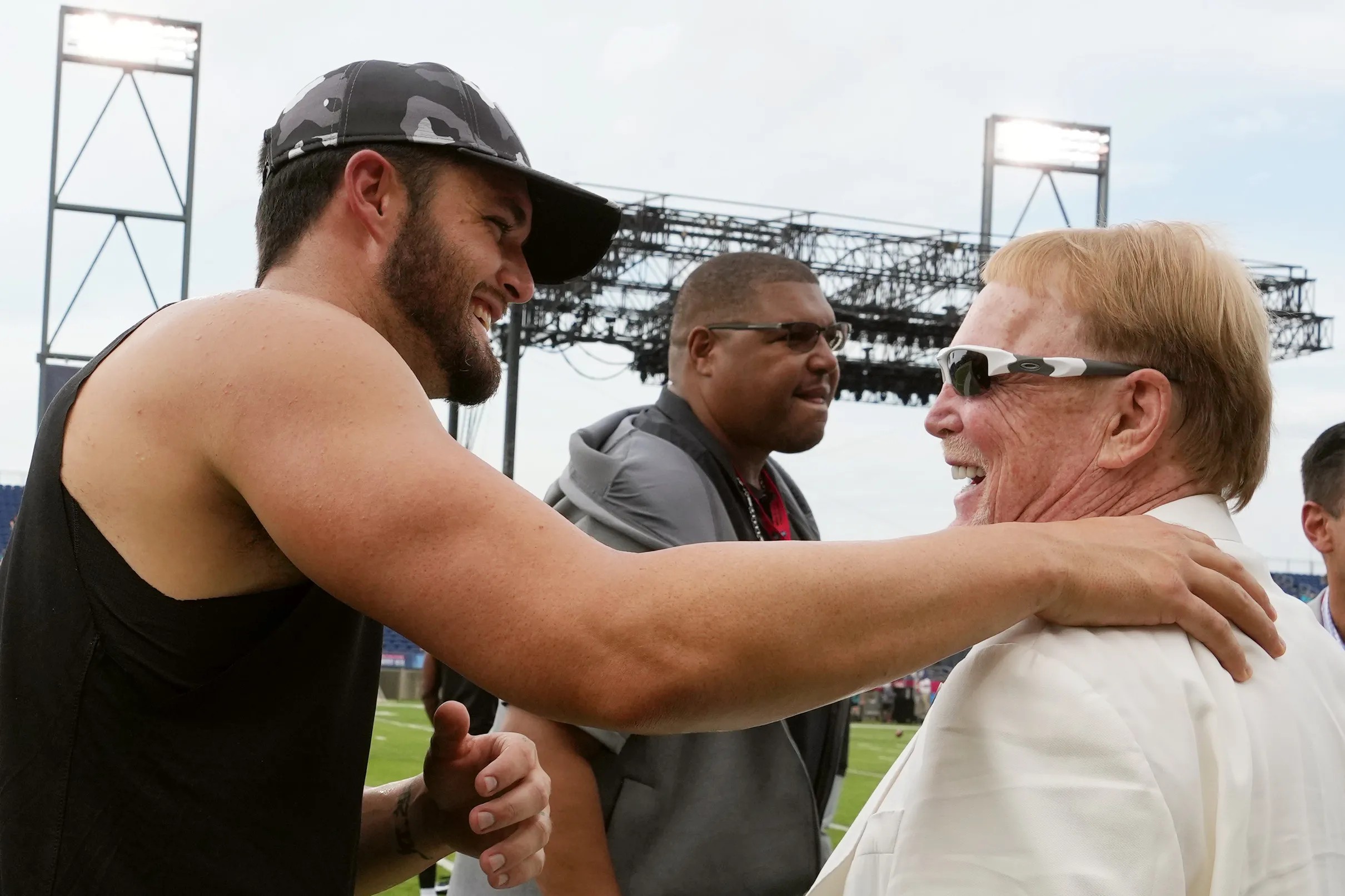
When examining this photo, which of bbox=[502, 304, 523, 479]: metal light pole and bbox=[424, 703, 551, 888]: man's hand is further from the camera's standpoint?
bbox=[502, 304, 523, 479]: metal light pole

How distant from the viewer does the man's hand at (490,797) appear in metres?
2.12

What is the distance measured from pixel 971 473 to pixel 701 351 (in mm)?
1811

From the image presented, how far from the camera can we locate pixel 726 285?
13.4 ft

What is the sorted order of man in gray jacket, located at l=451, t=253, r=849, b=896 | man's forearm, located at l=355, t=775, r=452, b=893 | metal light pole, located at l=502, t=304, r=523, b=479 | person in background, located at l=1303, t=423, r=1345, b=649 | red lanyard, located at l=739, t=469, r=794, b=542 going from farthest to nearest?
metal light pole, located at l=502, t=304, r=523, b=479 < person in background, located at l=1303, t=423, r=1345, b=649 < red lanyard, located at l=739, t=469, r=794, b=542 < man in gray jacket, located at l=451, t=253, r=849, b=896 < man's forearm, located at l=355, t=775, r=452, b=893

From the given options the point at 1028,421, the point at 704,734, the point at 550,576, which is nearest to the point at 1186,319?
the point at 1028,421

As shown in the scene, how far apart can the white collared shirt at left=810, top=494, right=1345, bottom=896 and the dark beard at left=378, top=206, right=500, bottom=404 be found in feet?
2.87

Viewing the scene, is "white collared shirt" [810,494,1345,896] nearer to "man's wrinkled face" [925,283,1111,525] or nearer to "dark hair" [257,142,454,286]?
"man's wrinkled face" [925,283,1111,525]

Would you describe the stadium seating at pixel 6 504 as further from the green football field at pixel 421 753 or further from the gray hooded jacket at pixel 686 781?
the gray hooded jacket at pixel 686 781

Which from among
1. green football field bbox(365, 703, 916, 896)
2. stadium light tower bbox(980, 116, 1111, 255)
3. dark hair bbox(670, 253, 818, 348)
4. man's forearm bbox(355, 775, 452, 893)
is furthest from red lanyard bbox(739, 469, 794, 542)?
stadium light tower bbox(980, 116, 1111, 255)

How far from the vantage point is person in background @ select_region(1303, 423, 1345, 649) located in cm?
507

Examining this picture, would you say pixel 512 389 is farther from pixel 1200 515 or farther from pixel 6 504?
pixel 1200 515

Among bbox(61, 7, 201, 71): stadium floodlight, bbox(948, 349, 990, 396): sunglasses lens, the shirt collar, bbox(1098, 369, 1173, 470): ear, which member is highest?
bbox(61, 7, 201, 71): stadium floodlight

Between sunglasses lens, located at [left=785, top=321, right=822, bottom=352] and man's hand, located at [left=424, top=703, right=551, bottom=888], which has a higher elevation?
sunglasses lens, located at [left=785, top=321, right=822, bottom=352]

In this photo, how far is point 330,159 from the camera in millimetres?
2018
